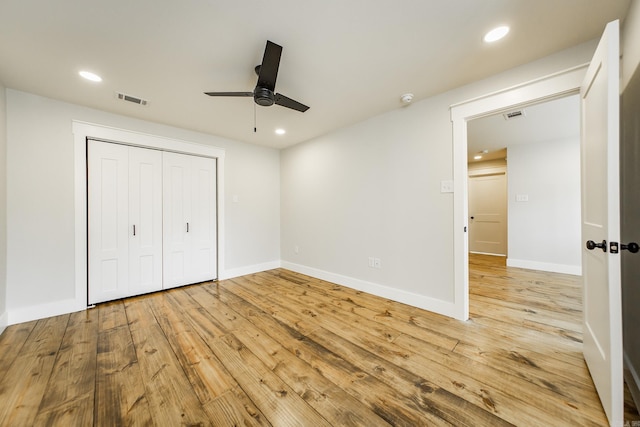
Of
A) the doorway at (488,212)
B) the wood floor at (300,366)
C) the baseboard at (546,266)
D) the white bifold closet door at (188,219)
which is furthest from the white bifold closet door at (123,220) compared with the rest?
the doorway at (488,212)

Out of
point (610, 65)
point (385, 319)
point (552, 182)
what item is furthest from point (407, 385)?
point (552, 182)

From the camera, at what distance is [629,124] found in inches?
61.1

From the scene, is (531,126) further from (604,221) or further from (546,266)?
(604,221)

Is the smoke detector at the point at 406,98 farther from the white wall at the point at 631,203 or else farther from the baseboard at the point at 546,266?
the baseboard at the point at 546,266

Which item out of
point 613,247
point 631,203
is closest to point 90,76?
point 613,247

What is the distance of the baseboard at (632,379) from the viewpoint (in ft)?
4.41

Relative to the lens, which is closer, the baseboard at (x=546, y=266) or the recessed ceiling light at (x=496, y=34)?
the recessed ceiling light at (x=496, y=34)

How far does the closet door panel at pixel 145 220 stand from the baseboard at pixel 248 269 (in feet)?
3.14

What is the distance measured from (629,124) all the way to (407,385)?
2.27m

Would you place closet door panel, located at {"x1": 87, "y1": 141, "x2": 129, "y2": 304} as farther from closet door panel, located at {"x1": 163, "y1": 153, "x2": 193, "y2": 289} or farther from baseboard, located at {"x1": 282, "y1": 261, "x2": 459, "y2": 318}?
baseboard, located at {"x1": 282, "y1": 261, "x2": 459, "y2": 318}

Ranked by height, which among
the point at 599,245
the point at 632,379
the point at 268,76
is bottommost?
the point at 632,379

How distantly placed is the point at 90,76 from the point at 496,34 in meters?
3.53

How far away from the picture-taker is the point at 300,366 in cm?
173

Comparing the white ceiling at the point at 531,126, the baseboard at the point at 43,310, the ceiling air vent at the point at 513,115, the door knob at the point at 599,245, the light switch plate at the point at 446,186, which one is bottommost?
the baseboard at the point at 43,310
